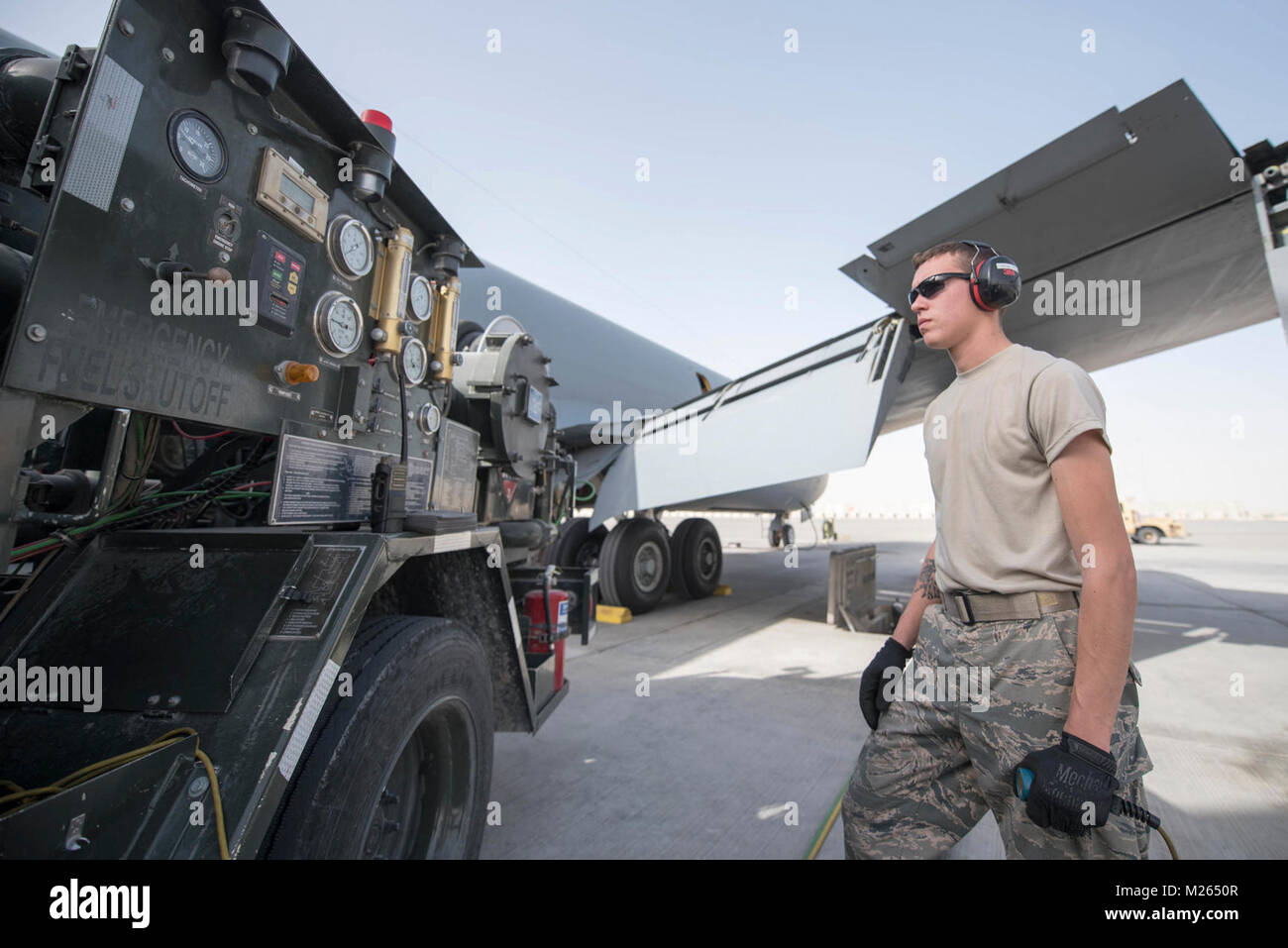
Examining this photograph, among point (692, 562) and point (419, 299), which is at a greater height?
point (419, 299)

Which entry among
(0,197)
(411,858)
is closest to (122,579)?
(0,197)

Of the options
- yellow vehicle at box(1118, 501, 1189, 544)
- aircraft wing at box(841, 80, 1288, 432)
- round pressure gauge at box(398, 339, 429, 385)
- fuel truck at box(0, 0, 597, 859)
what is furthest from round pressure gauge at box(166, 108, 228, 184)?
yellow vehicle at box(1118, 501, 1189, 544)

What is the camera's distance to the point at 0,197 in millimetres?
1413

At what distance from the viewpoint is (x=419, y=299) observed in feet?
7.45

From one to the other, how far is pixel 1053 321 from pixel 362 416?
670 centimetres

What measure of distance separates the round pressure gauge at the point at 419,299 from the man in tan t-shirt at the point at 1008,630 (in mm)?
1797

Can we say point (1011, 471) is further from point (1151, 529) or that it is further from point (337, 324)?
point (1151, 529)

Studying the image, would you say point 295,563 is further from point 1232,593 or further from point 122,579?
point 1232,593

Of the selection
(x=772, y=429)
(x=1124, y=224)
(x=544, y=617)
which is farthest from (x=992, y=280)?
(x=772, y=429)

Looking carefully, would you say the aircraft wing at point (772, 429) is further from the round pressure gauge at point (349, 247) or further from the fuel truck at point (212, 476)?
the round pressure gauge at point (349, 247)

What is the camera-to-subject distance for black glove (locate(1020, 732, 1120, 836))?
1203 mm

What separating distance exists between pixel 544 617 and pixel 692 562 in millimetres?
5969
